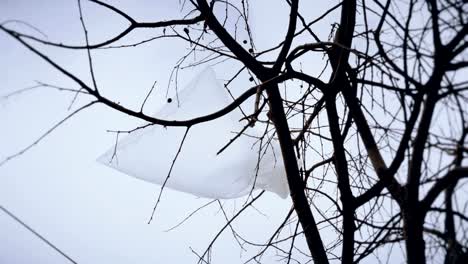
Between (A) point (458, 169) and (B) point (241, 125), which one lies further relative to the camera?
(B) point (241, 125)

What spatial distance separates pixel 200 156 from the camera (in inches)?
67.9

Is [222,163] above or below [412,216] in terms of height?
above

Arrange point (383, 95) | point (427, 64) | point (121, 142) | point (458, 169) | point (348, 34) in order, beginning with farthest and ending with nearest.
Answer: point (121, 142) → point (348, 34) → point (383, 95) → point (427, 64) → point (458, 169)

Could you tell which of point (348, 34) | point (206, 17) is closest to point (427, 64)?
point (348, 34)

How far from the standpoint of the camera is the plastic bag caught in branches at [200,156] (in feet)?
A: 5.36

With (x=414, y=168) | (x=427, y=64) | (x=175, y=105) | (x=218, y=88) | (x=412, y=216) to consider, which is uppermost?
(x=218, y=88)

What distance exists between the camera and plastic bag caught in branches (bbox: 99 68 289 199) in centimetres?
163

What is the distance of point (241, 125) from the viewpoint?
1865 millimetres

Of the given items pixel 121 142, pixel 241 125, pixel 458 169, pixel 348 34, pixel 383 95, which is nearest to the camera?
pixel 458 169

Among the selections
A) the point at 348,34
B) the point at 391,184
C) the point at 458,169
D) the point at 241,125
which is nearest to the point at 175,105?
the point at 241,125

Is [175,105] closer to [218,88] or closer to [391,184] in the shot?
[218,88]

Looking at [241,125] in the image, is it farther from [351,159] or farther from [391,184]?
[391,184]

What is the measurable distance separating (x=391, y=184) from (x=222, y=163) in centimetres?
84

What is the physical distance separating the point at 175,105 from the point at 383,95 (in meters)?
1.07
